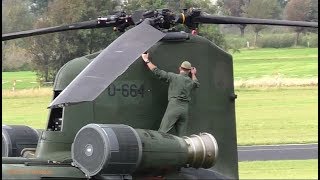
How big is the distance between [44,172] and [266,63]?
23.7 meters

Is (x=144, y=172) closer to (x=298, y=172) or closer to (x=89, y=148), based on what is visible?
(x=89, y=148)

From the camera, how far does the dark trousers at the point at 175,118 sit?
23.1 feet

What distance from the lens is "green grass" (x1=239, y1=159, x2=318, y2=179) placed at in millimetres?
12062

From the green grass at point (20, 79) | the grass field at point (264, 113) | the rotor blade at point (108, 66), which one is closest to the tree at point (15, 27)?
the green grass at point (20, 79)

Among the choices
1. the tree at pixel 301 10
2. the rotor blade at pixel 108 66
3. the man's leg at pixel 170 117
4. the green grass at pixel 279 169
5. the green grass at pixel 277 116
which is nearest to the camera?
A: the rotor blade at pixel 108 66

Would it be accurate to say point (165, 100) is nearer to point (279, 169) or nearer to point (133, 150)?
point (133, 150)

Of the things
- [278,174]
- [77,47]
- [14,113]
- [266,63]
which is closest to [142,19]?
[278,174]

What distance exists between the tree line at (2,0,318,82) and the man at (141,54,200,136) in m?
11.0

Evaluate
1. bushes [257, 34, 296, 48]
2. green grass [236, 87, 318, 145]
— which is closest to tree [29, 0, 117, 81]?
green grass [236, 87, 318, 145]

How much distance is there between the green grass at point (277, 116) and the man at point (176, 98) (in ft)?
35.5

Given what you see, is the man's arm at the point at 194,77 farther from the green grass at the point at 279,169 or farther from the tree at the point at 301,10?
the tree at the point at 301,10

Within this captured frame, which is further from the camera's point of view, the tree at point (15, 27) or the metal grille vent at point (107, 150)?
the tree at point (15, 27)

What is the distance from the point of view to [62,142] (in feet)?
23.0

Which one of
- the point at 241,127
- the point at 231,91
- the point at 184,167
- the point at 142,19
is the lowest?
the point at 241,127
